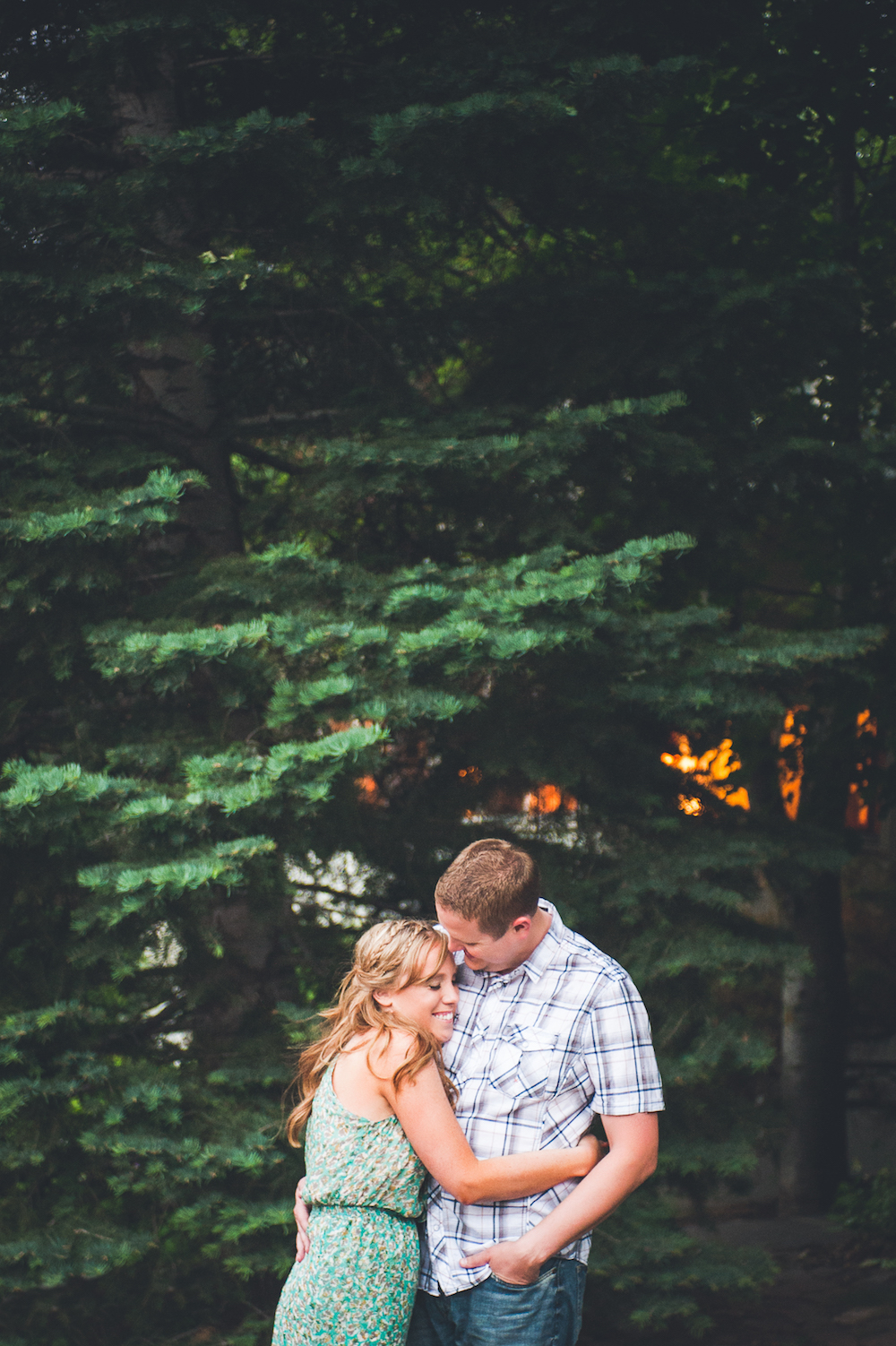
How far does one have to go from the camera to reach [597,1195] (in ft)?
7.36

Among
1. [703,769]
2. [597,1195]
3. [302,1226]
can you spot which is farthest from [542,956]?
[703,769]

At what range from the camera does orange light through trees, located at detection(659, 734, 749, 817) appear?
4.68m

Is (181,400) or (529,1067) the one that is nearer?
(529,1067)

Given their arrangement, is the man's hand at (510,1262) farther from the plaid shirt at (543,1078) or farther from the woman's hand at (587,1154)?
the woman's hand at (587,1154)

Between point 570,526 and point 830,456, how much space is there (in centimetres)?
129

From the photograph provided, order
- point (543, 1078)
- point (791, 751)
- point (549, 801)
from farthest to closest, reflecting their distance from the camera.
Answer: point (791, 751)
point (549, 801)
point (543, 1078)

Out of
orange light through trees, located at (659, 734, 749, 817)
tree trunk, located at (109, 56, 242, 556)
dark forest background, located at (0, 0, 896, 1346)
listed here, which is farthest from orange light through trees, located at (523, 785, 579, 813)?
tree trunk, located at (109, 56, 242, 556)

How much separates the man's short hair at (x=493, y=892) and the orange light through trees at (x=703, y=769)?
89.5 inches

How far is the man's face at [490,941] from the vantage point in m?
2.38

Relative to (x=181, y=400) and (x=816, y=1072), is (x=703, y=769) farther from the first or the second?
(x=816, y=1072)

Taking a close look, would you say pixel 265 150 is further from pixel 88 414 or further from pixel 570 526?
pixel 570 526

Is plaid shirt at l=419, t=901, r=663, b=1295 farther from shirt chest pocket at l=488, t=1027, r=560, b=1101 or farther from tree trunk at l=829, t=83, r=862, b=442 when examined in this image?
tree trunk at l=829, t=83, r=862, b=442

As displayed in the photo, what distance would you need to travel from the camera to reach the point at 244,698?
13.2 ft

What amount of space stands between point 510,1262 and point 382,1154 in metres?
0.35
